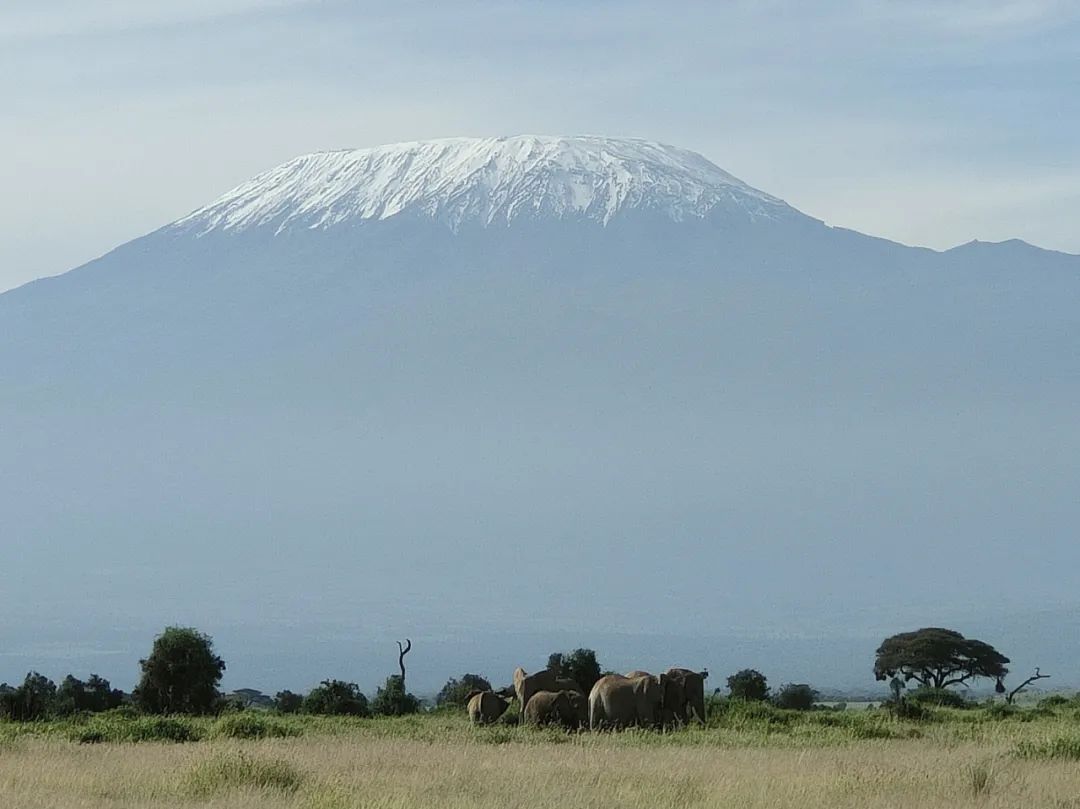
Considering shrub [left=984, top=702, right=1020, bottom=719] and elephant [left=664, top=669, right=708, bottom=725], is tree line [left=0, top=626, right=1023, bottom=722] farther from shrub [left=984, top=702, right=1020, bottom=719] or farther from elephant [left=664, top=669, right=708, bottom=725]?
elephant [left=664, top=669, right=708, bottom=725]

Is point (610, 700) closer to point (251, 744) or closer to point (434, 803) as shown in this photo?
point (251, 744)

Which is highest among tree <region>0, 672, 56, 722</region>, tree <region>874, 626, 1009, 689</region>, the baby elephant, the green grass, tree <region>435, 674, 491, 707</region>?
tree <region>874, 626, 1009, 689</region>

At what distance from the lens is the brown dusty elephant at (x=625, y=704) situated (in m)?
27.5


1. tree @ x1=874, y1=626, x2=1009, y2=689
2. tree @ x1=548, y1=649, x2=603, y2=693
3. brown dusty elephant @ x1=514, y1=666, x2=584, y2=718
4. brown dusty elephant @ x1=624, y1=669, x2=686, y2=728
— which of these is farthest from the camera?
tree @ x1=874, y1=626, x2=1009, y2=689

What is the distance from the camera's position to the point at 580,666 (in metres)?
36.4

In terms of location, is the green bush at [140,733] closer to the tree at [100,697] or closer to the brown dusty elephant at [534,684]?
the brown dusty elephant at [534,684]

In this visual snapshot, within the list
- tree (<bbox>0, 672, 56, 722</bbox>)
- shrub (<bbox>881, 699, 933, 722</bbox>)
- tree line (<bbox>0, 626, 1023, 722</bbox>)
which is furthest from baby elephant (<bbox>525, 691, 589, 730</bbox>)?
tree (<bbox>0, 672, 56, 722</bbox>)

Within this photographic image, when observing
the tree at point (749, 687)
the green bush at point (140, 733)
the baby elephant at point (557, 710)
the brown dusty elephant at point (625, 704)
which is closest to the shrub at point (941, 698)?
the tree at point (749, 687)

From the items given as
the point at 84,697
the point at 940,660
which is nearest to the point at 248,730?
the point at 84,697

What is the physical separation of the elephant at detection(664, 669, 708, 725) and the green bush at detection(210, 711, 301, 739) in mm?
5422

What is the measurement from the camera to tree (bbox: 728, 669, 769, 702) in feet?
129

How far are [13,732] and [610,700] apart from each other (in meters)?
8.40

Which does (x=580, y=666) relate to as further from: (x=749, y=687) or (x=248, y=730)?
(x=248, y=730)

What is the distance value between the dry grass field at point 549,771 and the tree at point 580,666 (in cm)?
944
